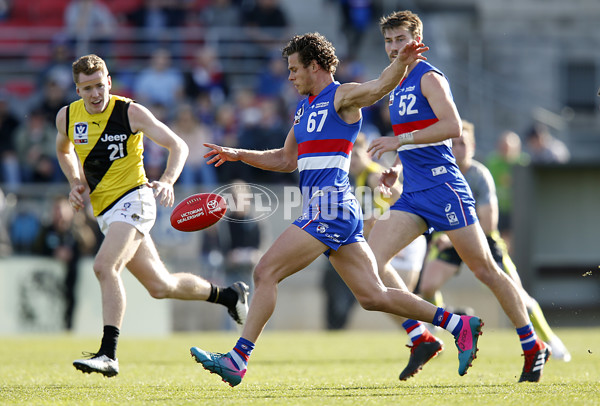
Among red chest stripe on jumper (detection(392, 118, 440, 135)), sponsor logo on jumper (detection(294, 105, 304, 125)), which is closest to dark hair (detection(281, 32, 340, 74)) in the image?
sponsor logo on jumper (detection(294, 105, 304, 125))

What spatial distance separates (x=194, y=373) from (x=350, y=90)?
2.88 meters

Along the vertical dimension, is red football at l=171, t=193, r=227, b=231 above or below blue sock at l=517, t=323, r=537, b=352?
above

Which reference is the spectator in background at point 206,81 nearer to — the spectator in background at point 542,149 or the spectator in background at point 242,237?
the spectator in background at point 242,237

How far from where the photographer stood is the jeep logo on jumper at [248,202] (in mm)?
13570

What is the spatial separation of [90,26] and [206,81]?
278cm

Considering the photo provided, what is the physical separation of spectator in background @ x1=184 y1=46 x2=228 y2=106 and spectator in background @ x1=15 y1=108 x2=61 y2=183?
2434mm

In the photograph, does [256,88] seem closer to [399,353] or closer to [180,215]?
[399,353]

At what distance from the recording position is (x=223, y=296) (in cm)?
781

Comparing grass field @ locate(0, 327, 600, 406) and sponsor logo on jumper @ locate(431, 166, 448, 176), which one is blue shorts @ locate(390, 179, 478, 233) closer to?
sponsor logo on jumper @ locate(431, 166, 448, 176)

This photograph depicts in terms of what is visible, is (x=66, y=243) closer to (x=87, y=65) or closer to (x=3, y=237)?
(x=3, y=237)

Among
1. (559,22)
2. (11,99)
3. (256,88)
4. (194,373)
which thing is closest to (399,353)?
(194,373)

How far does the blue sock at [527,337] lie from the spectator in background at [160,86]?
396 inches

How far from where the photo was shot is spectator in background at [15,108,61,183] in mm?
14516

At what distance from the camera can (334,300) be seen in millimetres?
14180
